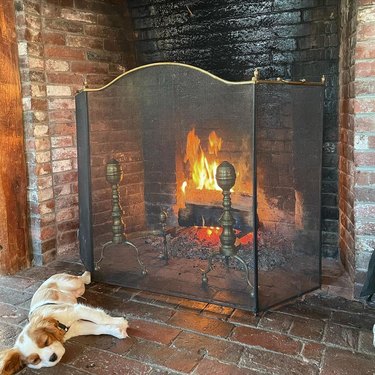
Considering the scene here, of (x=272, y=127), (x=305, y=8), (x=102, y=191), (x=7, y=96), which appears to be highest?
(x=305, y=8)

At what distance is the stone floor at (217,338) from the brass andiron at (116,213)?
252 millimetres

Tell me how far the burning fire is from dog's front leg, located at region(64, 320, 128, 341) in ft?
2.44

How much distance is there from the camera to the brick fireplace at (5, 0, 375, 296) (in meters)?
2.42

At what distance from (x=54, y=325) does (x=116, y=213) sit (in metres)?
0.76

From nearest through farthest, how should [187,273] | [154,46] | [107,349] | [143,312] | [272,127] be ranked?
[107,349]
[272,127]
[143,312]
[187,273]
[154,46]

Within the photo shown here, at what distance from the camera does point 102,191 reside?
2.31 meters

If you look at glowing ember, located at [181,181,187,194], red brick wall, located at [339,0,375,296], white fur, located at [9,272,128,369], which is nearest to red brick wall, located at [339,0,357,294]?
red brick wall, located at [339,0,375,296]

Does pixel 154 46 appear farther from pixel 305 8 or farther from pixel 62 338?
pixel 62 338

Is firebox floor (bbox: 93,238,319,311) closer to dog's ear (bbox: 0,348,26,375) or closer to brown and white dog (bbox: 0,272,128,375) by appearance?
brown and white dog (bbox: 0,272,128,375)

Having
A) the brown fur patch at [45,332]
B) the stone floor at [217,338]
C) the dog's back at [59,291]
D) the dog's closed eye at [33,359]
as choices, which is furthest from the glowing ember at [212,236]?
the dog's closed eye at [33,359]

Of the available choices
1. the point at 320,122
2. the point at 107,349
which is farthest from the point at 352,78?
the point at 107,349

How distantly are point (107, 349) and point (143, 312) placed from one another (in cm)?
33

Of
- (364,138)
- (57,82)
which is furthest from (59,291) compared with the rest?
(364,138)

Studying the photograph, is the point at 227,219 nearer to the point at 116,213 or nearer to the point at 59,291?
the point at 116,213
